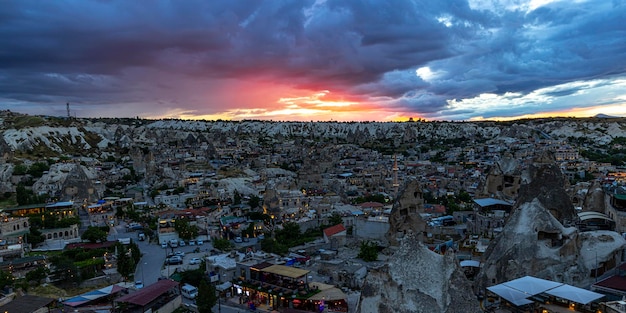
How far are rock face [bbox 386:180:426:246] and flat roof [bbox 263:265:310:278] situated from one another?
1252 cm

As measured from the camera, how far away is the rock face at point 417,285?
20312mm

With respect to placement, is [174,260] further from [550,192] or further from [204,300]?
[550,192]

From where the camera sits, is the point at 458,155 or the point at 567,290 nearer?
the point at 567,290

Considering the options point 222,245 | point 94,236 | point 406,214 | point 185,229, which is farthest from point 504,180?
point 94,236

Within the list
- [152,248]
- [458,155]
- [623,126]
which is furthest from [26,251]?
[623,126]

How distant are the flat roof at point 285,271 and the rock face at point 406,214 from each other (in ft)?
41.1

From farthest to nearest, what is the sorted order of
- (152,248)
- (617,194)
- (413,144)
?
(413,144)
(152,248)
(617,194)

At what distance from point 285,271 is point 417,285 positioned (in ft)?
60.4

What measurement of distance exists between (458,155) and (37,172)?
116 metres

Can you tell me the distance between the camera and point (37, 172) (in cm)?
9425

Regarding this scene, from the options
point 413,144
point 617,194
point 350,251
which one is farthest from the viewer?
point 413,144

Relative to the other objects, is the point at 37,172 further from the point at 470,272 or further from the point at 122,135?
the point at 470,272

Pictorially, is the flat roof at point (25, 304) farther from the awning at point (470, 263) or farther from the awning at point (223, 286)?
the awning at point (470, 263)

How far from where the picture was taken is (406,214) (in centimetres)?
4516
